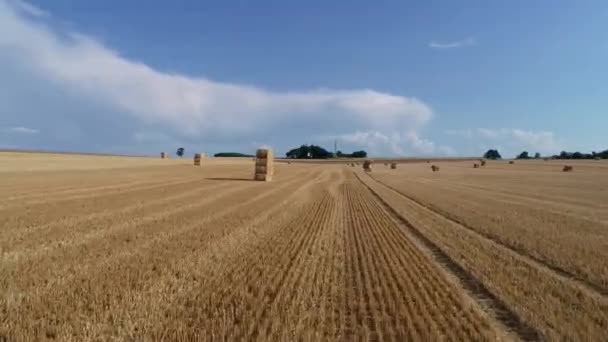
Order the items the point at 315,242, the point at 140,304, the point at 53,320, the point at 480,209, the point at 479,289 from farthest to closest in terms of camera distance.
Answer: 1. the point at 480,209
2. the point at 315,242
3. the point at 479,289
4. the point at 140,304
5. the point at 53,320

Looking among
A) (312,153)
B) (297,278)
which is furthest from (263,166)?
(312,153)

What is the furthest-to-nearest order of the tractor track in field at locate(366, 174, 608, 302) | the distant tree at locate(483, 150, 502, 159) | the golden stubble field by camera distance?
1. the distant tree at locate(483, 150, 502, 159)
2. the tractor track in field at locate(366, 174, 608, 302)
3. the golden stubble field

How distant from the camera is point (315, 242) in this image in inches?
364

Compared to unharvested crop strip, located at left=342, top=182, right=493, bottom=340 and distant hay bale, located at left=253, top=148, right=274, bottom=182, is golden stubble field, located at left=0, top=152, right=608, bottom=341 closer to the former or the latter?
unharvested crop strip, located at left=342, top=182, right=493, bottom=340

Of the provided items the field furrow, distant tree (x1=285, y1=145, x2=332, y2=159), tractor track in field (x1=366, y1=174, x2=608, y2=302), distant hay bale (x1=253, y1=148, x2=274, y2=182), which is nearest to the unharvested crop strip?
the field furrow

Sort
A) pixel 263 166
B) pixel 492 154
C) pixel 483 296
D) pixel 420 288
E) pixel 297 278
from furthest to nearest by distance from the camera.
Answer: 1. pixel 492 154
2. pixel 263 166
3. pixel 297 278
4. pixel 420 288
5. pixel 483 296

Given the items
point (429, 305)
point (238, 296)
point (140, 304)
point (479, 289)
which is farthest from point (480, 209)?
point (140, 304)

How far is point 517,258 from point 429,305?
12.2ft

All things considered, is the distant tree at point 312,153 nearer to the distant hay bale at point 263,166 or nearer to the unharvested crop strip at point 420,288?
the distant hay bale at point 263,166

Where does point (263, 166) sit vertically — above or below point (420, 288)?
above

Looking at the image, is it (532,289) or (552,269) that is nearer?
(532,289)

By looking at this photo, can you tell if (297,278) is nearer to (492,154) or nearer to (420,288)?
(420,288)

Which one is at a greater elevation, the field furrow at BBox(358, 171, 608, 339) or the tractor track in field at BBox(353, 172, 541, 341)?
the field furrow at BBox(358, 171, 608, 339)

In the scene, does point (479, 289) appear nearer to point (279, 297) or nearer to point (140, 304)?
point (279, 297)
